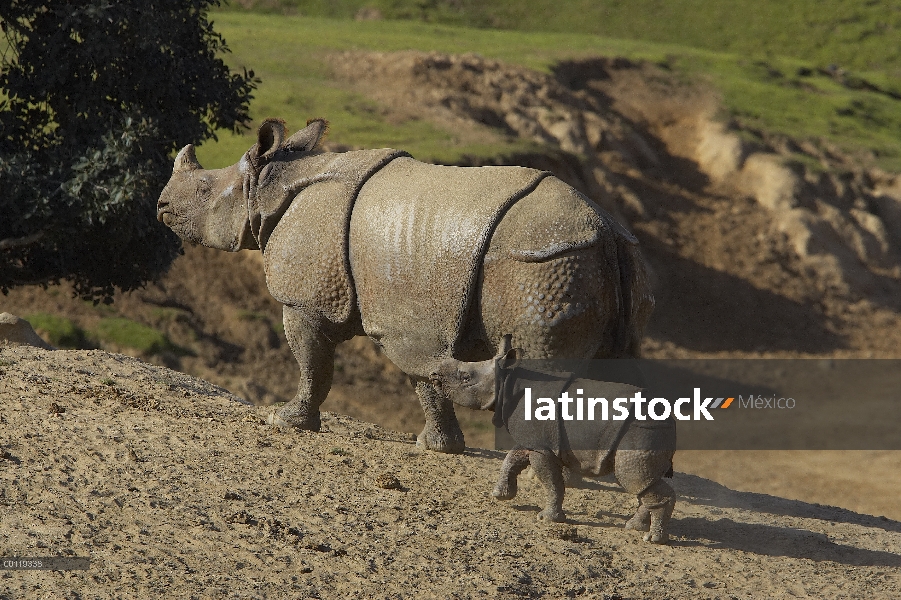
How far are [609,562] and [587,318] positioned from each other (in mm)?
1732

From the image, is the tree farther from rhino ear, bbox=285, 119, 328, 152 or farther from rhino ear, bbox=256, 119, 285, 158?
rhino ear, bbox=285, 119, 328, 152

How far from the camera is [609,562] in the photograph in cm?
739

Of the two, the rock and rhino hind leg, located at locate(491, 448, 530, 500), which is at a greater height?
rhino hind leg, located at locate(491, 448, 530, 500)

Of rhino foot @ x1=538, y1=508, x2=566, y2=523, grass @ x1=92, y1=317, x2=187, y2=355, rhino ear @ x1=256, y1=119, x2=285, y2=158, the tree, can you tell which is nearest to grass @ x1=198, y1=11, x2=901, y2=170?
grass @ x1=92, y1=317, x2=187, y2=355

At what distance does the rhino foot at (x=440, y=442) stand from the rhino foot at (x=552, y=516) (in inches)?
79.7

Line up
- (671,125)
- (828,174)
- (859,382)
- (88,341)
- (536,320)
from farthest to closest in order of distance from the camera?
(671,125)
(828,174)
(859,382)
(88,341)
(536,320)

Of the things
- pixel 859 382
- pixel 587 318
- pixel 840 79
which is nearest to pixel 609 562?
pixel 587 318

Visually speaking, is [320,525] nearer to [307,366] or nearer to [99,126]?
[307,366]

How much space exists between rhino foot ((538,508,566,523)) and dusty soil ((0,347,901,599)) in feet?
0.25

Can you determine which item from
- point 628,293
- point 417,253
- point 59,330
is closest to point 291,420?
point 417,253

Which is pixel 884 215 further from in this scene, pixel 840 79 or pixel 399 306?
pixel 399 306

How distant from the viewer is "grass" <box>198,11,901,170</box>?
2212 centimetres

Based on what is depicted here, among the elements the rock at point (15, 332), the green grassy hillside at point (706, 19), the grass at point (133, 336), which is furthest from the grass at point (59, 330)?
the green grassy hillside at point (706, 19)

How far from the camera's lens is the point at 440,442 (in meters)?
9.93
